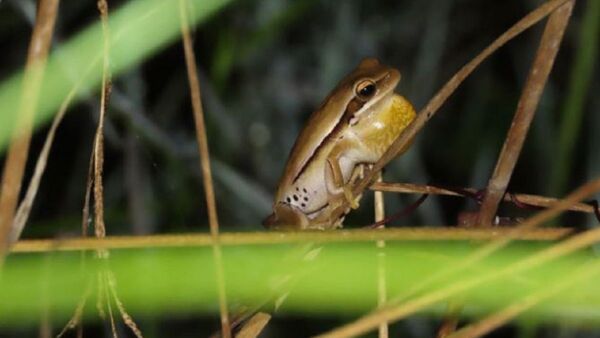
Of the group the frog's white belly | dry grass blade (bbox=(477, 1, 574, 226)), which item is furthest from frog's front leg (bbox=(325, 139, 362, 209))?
dry grass blade (bbox=(477, 1, 574, 226))

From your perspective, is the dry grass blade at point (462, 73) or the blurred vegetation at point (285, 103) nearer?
the dry grass blade at point (462, 73)

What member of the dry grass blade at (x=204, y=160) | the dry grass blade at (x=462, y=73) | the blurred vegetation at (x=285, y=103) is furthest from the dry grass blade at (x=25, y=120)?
the blurred vegetation at (x=285, y=103)

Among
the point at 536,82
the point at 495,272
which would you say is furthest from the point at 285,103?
the point at 495,272

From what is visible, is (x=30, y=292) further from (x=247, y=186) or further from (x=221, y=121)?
(x=221, y=121)

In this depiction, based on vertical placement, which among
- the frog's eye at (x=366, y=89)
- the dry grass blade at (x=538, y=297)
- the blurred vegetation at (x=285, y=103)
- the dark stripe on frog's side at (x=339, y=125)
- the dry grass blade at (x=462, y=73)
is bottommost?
the dry grass blade at (x=538, y=297)

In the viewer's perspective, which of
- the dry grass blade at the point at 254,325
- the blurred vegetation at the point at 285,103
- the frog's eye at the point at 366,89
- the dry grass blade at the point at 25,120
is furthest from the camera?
the blurred vegetation at the point at 285,103

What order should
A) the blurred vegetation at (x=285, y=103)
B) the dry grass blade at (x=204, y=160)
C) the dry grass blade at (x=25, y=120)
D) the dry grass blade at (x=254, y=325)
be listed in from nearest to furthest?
the dry grass blade at (x=25, y=120), the dry grass blade at (x=204, y=160), the dry grass blade at (x=254, y=325), the blurred vegetation at (x=285, y=103)

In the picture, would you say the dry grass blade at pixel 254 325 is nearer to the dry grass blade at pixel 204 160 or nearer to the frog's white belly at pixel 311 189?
the dry grass blade at pixel 204 160

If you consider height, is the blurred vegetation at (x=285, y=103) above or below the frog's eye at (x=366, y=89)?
above
